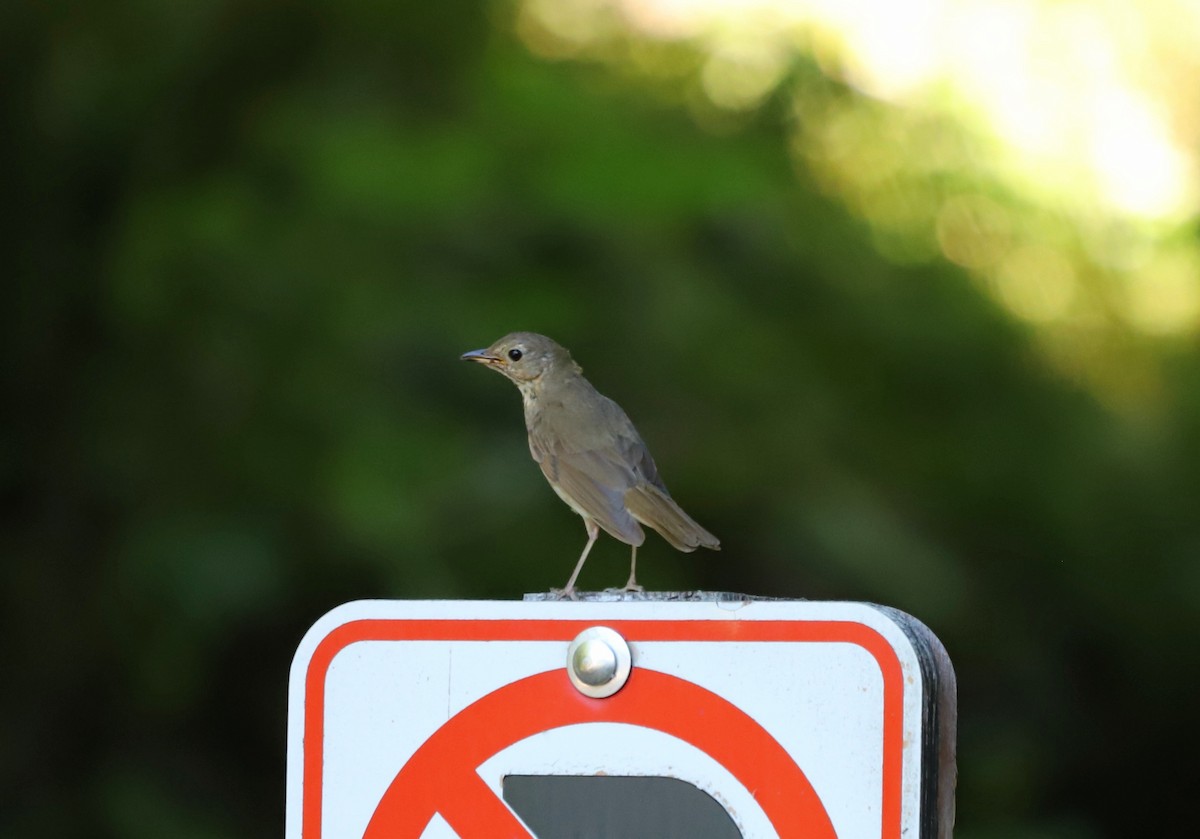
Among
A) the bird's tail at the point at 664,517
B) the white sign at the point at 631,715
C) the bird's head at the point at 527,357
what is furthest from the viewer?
the bird's head at the point at 527,357

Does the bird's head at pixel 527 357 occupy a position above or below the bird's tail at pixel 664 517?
above

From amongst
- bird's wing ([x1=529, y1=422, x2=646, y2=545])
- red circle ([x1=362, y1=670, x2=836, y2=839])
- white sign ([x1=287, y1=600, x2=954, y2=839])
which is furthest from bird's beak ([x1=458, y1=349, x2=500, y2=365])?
red circle ([x1=362, y1=670, x2=836, y2=839])

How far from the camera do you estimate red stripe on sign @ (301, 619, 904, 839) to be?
74.1 inches

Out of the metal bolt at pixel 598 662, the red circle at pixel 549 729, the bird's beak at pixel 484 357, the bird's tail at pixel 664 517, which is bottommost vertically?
the red circle at pixel 549 729

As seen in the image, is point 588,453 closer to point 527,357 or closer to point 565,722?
point 527,357

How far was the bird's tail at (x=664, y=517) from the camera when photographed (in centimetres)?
304

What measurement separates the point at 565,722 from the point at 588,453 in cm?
133

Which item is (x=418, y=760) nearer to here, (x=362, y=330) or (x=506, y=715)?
(x=506, y=715)

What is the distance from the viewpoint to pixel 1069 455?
6.38m

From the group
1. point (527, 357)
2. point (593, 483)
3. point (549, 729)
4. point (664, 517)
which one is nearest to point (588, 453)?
point (593, 483)

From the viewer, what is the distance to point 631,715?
6.48ft

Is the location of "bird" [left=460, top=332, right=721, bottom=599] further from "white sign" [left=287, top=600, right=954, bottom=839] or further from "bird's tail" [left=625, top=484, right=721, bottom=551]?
"white sign" [left=287, top=600, right=954, bottom=839]

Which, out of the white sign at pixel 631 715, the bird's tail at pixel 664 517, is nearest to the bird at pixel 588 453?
the bird's tail at pixel 664 517

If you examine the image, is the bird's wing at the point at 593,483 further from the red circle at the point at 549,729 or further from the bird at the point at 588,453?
the red circle at the point at 549,729
